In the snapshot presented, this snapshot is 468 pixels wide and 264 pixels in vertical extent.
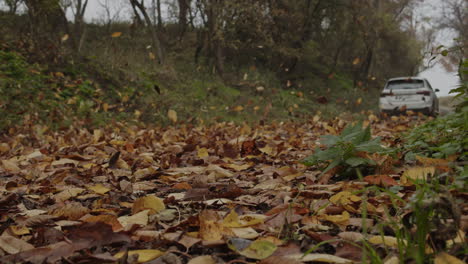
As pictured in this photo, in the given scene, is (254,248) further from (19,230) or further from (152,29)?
(152,29)

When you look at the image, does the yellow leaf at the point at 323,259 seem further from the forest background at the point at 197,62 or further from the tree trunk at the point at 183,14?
the tree trunk at the point at 183,14

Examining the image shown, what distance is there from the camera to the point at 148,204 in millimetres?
1559

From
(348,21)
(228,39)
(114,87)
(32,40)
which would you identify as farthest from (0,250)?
(348,21)

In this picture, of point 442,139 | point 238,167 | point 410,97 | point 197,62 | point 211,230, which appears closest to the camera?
point 211,230

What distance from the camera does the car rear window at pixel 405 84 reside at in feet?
37.4

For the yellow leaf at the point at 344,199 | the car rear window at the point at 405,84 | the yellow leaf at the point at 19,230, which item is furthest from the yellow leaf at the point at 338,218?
the car rear window at the point at 405,84

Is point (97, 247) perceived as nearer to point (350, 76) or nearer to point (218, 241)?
point (218, 241)

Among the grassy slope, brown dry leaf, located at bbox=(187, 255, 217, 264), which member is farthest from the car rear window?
brown dry leaf, located at bbox=(187, 255, 217, 264)

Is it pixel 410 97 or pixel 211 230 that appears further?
pixel 410 97

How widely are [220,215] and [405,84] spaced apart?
1151 cm

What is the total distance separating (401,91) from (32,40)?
9663 mm

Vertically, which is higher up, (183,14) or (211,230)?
(183,14)

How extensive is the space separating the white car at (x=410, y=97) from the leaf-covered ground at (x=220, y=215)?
945 cm

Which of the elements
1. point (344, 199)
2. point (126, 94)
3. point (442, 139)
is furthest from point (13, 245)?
point (126, 94)
